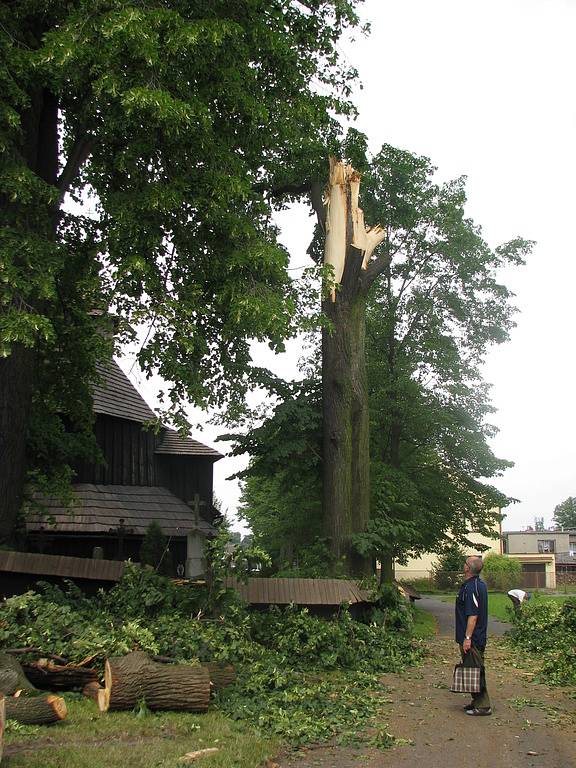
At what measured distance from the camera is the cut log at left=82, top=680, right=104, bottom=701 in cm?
845

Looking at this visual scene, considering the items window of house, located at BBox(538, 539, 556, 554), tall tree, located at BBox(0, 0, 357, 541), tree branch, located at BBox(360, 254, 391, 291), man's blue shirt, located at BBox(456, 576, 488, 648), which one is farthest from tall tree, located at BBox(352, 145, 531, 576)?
window of house, located at BBox(538, 539, 556, 554)

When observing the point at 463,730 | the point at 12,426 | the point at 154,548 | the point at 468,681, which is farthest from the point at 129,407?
the point at 463,730

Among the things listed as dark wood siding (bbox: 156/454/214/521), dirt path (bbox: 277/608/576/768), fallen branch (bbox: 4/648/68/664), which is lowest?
dirt path (bbox: 277/608/576/768)

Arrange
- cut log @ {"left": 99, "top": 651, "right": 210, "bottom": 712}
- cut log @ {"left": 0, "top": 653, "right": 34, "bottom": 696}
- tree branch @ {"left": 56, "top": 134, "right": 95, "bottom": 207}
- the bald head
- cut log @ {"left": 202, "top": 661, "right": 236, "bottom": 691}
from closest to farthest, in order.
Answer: cut log @ {"left": 0, "top": 653, "right": 34, "bottom": 696}, cut log @ {"left": 99, "top": 651, "right": 210, "bottom": 712}, cut log @ {"left": 202, "top": 661, "right": 236, "bottom": 691}, the bald head, tree branch @ {"left": 56, "top": 134, "right": 95, "bottom": 207}

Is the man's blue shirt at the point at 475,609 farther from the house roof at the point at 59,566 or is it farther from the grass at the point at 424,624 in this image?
the grass at the point at 424,624

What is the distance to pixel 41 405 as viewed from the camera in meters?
14.7

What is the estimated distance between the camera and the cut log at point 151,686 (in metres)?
8.02

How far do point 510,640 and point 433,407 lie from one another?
9.63 metres

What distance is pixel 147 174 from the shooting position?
12586mm

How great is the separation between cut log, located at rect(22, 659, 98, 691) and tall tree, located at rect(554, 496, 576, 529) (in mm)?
134493

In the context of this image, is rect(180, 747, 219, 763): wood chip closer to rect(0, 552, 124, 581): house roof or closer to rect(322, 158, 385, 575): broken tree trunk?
rect(0, 552, 124, 581): house roof

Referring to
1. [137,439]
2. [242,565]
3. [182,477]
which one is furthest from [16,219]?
[182,477]

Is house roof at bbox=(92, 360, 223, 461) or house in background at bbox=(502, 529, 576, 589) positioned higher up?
house roof at bbox=(92, 360, 223, 461)

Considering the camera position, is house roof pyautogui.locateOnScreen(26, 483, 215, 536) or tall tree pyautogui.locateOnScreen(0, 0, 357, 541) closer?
tall tree pyautogui.locateOnScreen(0, 0, 357, 541)
